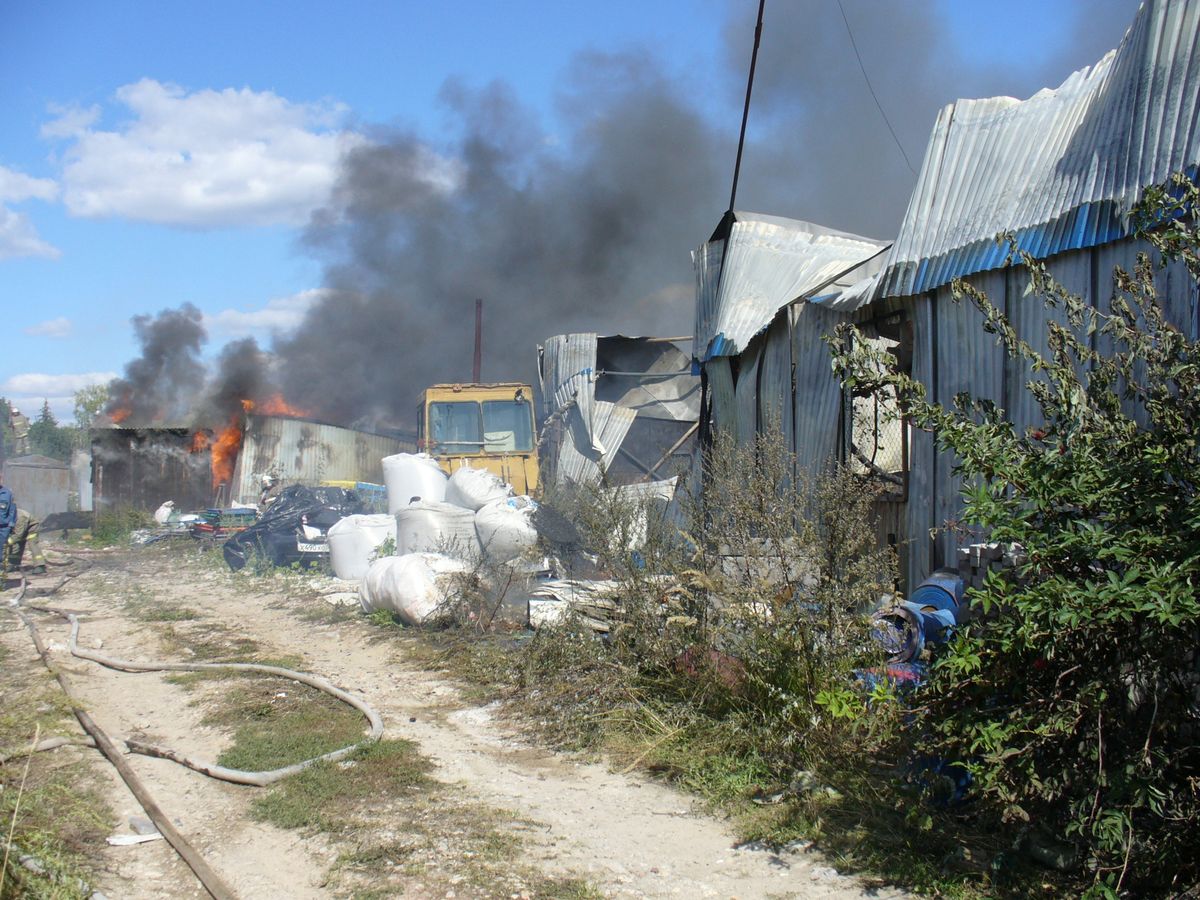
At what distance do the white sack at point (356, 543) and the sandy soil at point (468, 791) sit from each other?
4091 mm

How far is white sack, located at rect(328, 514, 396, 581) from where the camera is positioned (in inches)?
447

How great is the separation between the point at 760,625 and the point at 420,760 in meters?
1.85

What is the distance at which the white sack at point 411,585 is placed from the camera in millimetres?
7949

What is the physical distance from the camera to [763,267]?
9562 millimetres

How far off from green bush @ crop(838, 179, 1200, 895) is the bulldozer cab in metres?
11.5

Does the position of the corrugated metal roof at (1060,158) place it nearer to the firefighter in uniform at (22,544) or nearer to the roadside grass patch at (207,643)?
the roadside grass patch at (207,643)

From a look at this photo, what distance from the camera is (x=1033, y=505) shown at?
3.31m

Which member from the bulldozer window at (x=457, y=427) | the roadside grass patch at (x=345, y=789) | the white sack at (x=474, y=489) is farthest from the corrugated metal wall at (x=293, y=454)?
the roadside grass patch at (x=345, y=789)

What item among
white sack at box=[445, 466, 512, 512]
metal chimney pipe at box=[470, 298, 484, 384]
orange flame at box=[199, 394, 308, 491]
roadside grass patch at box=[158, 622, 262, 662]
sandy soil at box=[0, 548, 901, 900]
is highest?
metal chimney pipe at box=[470, 298, 484, 384]

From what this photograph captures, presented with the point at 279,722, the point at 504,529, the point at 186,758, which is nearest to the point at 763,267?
the point at 504,529

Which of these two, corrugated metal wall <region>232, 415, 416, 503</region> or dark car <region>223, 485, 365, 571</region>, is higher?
corrugated metal wall <region>232, 415, 416, 503</region>

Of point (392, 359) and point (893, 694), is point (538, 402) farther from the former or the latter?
point (893, 694)

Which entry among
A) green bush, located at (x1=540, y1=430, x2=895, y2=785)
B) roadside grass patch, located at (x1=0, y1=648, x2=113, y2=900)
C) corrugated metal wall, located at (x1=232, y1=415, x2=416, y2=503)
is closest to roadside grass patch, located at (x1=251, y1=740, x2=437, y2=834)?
roadside grass patch, located at (x1=0, y1=648, x2=113, y2=900)

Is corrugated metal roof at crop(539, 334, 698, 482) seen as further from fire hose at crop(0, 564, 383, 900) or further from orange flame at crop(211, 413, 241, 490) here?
orange flame at crop(211, 413, 241, 490)
